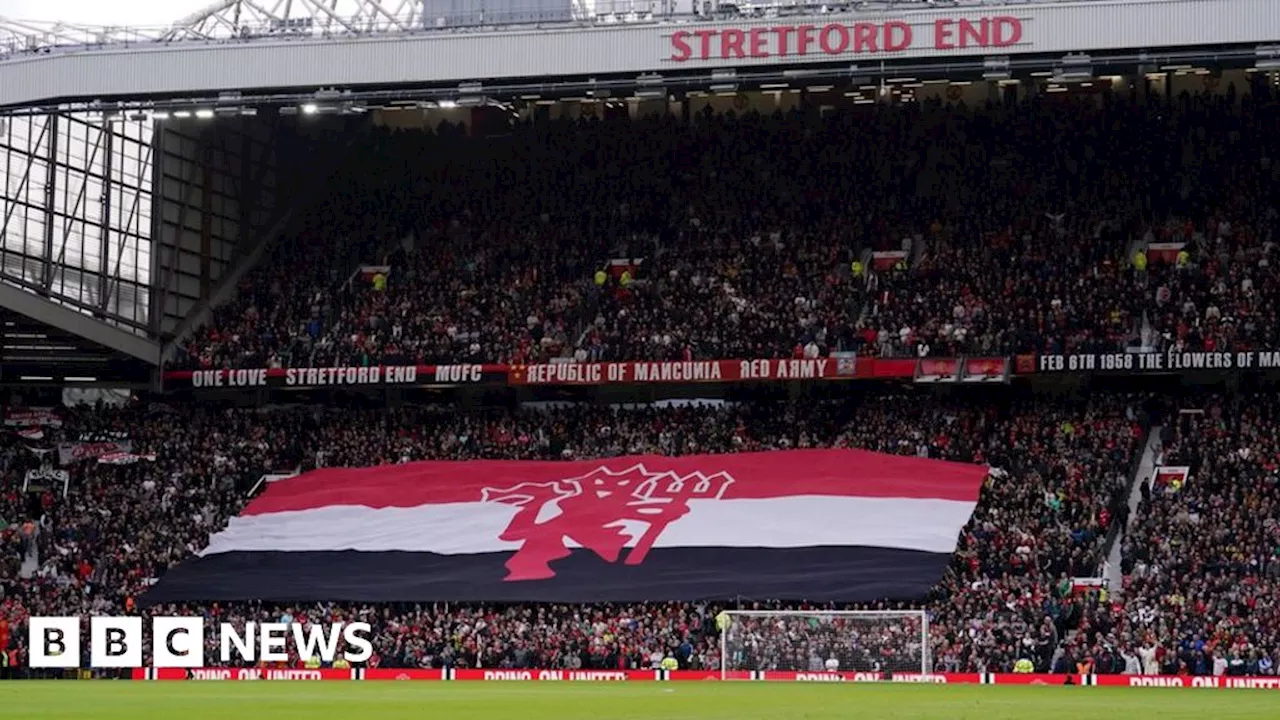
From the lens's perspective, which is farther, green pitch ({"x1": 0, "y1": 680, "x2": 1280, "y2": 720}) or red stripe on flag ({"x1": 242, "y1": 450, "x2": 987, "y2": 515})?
red stripe on flag ({"x1": 242, "y1": 450, "x2": 987, "y2": 515})

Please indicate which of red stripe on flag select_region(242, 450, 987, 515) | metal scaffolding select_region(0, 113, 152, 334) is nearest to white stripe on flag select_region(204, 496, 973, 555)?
red stripe on flag select_region(242, 450, 987, 515)

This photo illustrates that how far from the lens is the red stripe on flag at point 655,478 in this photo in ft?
180

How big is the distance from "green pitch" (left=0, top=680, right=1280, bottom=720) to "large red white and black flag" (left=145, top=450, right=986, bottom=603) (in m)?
9.49

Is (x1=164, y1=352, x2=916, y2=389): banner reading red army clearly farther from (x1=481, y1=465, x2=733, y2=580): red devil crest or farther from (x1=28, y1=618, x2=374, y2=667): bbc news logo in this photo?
(x1=28, y1=618, x2=374, y2=667): bbc news logo

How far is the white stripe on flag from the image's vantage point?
52719mm

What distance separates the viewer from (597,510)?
2212 inches

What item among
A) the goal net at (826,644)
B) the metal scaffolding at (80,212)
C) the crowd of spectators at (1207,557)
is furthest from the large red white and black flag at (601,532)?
the metal scaffolding at (80,212)

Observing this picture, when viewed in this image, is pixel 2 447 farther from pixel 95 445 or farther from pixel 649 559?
pixel 649 559

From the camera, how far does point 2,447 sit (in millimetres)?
63281

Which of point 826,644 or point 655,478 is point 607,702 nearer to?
point 826,644

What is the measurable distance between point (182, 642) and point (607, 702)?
75.4 ft

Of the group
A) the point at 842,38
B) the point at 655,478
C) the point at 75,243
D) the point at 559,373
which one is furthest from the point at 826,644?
the point at 75,243

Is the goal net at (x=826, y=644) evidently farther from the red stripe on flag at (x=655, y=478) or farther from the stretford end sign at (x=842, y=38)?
the stretford end sign at (x=842, y=38)

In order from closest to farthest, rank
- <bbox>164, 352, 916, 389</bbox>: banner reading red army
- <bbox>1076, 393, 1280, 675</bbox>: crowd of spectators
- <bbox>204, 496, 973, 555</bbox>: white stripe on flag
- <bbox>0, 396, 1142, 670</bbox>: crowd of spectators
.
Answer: <bbox>1076, 393, 1280, 675</bbox>: crowd of spectators
<bbox>0, 396, 1142, 670</bbox>: crowd of spectators
<bbox>204, 496, 973, 555</bbox>: white stripe on flag
<bbox>164, 352, 916, 389</bbox>: banner reading red army
